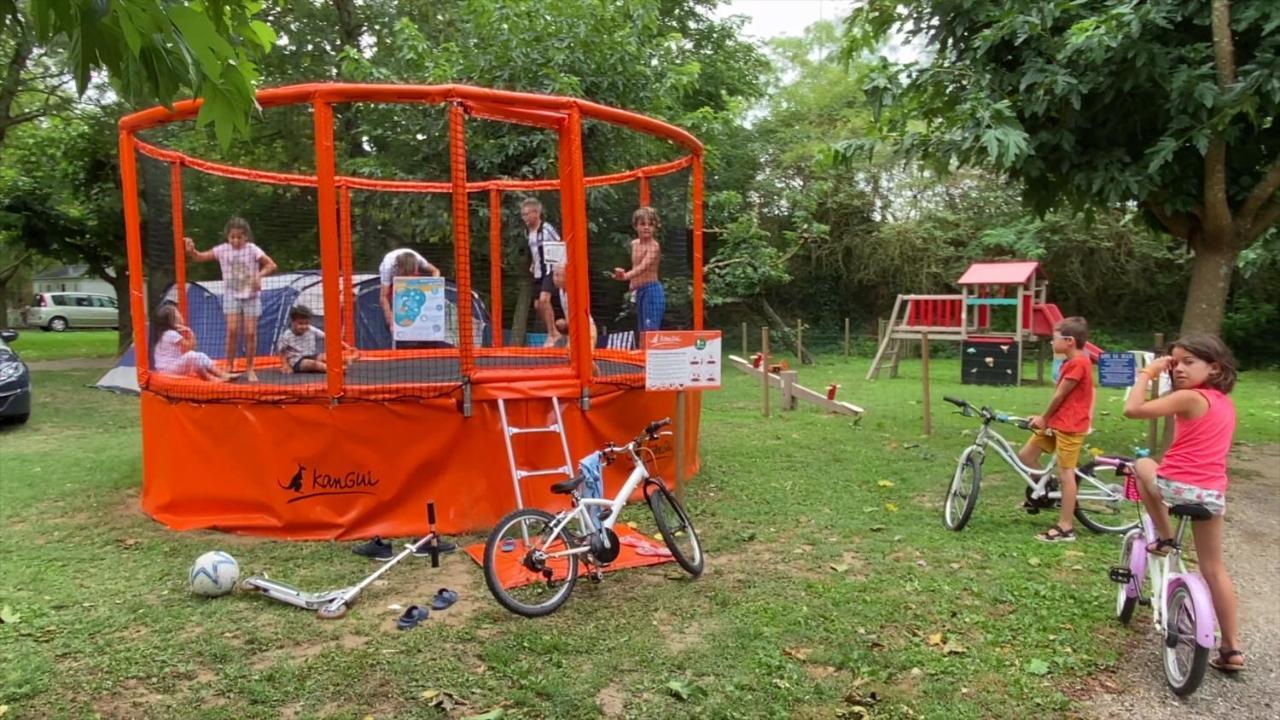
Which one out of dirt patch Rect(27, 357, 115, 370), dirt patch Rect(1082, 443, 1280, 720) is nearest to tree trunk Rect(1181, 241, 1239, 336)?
dirt patch Rect(1082, 443, 1280, 720)

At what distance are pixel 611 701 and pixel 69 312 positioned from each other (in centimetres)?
4323

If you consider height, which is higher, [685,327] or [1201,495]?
[685,327]

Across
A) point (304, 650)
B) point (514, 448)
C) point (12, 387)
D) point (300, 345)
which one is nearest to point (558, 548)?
point (304, 650)

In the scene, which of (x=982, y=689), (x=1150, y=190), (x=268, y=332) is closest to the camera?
(x=982, y=689)

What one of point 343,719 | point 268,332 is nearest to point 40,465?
point 268,332

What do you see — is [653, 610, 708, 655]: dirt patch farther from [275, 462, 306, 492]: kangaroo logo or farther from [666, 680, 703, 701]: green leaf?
[275, 462, 306, 492]: kangaroo logo

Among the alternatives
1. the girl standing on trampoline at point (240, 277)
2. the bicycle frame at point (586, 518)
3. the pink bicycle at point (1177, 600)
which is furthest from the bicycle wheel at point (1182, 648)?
the girl standing on trampoline at point (240, 277)

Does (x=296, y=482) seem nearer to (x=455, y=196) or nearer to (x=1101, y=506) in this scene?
(x=455, y=196)

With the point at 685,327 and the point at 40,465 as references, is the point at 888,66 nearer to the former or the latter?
the point at 685,327

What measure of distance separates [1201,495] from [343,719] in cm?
351

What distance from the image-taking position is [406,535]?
5.59 m

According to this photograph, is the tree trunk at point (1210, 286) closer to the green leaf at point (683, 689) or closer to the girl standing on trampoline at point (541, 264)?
the girl standing on trampoline at point (541, 264)

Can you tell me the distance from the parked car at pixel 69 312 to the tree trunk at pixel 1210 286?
41842 mm

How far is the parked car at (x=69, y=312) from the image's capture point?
3816cm
